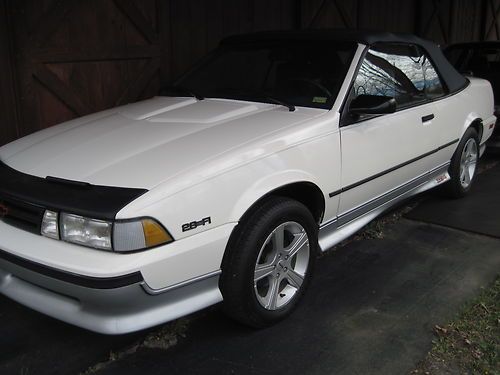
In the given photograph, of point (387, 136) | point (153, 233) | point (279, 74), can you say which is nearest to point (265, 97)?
point (279, 74)

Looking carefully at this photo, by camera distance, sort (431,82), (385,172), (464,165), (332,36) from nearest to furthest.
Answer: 1. (385,172)
2. (332,36)
3. (431,82)
4. (464,165)

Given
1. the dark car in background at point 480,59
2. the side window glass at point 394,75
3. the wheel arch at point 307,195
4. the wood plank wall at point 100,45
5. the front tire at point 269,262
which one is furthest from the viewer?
the dark car in background at point 480,59

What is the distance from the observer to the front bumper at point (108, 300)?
7.84 feet

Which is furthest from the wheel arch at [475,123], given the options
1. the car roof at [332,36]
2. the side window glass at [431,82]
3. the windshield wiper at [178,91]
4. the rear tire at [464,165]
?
the windshield wiper at [178,91]

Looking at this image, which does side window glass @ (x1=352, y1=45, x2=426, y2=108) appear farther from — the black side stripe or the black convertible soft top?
the black side stripe

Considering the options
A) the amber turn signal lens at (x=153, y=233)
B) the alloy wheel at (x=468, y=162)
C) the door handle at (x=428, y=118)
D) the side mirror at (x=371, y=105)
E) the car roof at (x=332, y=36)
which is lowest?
the alloy wheel at (x=468, y=162)

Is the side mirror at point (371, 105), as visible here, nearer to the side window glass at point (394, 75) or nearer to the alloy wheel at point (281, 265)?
the side window glass at point (394, 75)

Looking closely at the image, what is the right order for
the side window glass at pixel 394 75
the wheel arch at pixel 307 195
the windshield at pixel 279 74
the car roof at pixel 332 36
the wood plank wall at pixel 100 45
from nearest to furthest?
the wheel arch at pixel 307 195
the windshield at pixel 279 74
the side window glass at pixel 394 75
the car roof at pixel 332 36
the wood plank wall at pixel 100 45

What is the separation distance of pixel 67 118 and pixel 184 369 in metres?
3.33

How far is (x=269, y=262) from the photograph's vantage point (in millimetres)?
3008

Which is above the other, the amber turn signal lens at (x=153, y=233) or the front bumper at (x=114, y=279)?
the amber turn signal lens at (x=153, y=233)

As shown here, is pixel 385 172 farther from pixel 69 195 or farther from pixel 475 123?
pixel 69 195

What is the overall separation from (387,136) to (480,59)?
504 centimetres

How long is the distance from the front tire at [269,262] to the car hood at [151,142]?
354 mm
